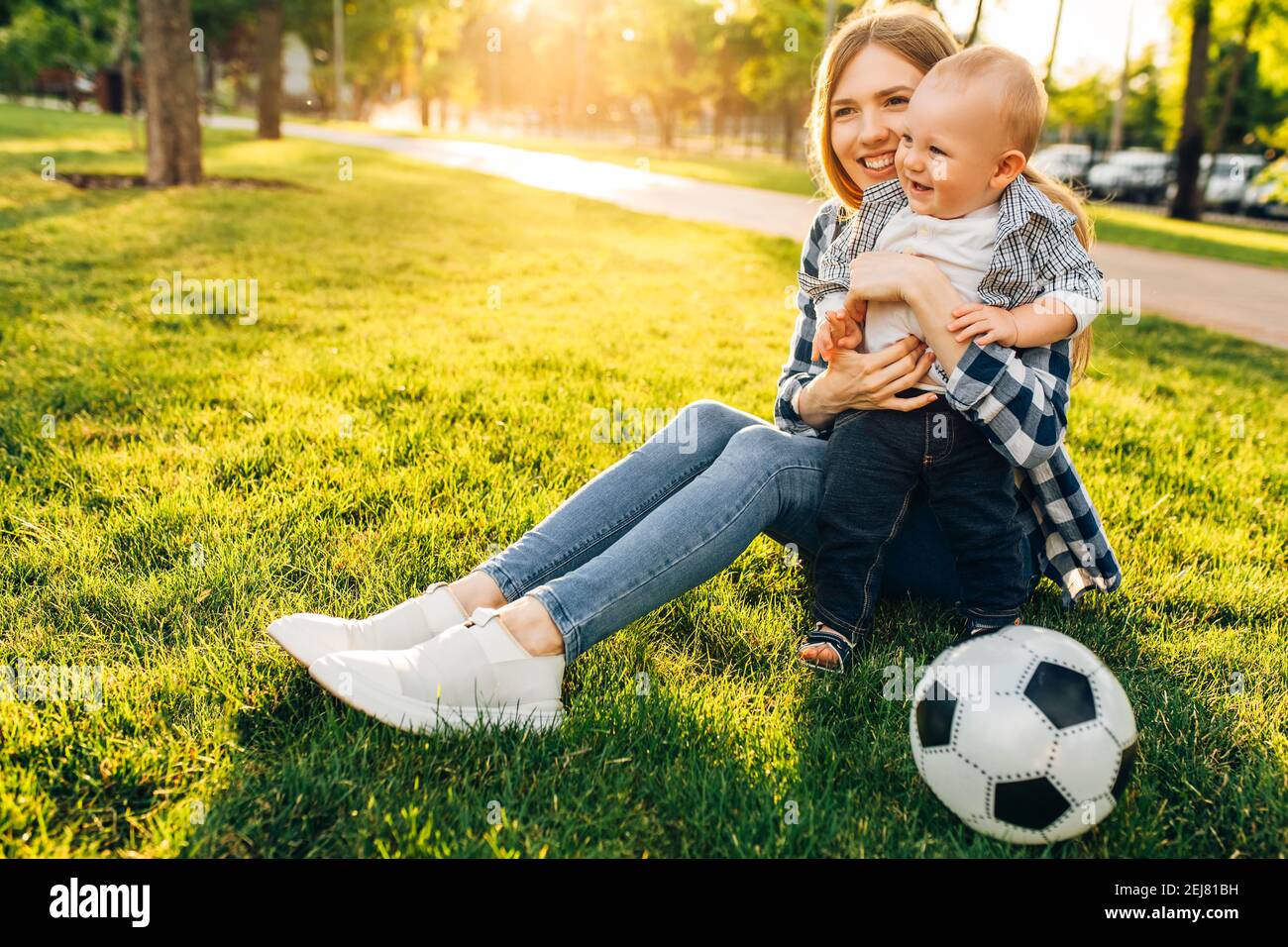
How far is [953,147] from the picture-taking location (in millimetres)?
2291

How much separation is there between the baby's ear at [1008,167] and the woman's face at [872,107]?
1.43 feet

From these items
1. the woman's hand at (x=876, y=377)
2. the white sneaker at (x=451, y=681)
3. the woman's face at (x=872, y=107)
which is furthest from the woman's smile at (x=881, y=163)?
the white sneaker at (x=451, y=681)

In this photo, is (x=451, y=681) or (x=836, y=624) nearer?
(x=451, y=681)

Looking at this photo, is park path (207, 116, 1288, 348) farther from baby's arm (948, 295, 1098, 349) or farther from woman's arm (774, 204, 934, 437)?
baby's arm (948, 295, 1098, 349)

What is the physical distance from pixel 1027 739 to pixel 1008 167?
143cm

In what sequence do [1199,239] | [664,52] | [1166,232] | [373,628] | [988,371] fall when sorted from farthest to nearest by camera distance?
1. [664,52]
2. [1166,232]
3. [1199,239]
4. [373,628]
5. [988,371]

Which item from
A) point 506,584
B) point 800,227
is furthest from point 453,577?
point 800,227

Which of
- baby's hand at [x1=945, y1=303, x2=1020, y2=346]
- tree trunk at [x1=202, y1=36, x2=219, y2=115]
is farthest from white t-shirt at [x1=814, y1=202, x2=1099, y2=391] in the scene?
tree trunk at [x1=202, y1=36, x2=219, y2=115]

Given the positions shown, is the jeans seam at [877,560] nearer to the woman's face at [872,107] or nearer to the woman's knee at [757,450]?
the woman's knee at [757,450]

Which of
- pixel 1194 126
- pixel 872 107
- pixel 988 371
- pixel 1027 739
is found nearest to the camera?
pixel 1027 739

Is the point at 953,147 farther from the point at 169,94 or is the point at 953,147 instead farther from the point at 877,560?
the point at 169,94
